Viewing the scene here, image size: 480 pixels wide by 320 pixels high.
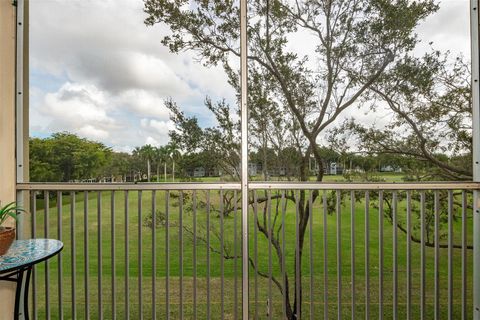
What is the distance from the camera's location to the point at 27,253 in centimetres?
147

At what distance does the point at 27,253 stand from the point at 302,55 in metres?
2.49

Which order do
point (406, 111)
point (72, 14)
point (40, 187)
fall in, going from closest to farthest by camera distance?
point (40, 187)
point (72, 14)
point (406, 111)

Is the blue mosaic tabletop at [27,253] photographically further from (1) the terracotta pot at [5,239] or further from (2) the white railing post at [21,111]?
(2) the white railing post at [21,111]

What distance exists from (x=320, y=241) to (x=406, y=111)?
1.40 meters

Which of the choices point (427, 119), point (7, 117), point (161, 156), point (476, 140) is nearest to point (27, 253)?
point (7, 117)

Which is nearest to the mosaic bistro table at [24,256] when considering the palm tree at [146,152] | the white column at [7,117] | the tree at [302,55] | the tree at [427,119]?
the white column at [7,117]

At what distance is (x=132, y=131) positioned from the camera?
2459 mm

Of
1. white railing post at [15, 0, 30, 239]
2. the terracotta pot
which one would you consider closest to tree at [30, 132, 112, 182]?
white railing post at [15, 0, 30, 239]

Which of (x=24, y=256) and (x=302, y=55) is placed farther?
(x=302, y=55)

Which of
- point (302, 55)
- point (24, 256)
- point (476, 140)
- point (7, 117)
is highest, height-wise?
point (302, 55)

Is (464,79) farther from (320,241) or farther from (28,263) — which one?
(28,263)

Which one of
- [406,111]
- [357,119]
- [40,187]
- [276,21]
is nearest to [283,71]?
[276,21]

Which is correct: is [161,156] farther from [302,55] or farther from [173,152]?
[302,55]

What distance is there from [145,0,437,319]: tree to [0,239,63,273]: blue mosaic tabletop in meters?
1.39
